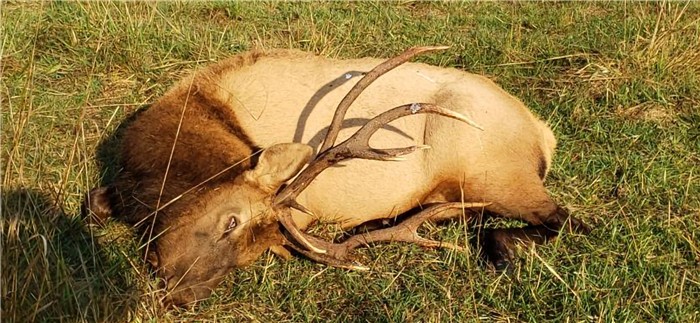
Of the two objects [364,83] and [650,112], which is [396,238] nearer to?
[364,83]

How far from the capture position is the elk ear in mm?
4617

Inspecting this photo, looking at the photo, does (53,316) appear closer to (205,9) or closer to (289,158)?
(289,158)

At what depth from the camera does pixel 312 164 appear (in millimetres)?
4648

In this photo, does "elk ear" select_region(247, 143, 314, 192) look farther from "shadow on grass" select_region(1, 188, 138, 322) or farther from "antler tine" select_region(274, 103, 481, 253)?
"shadow on grass" select_region(1, 188, 138, 322)

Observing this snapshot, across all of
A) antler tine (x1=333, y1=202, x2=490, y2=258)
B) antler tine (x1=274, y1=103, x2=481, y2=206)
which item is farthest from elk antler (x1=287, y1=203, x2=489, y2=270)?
antler tine (x1=274, y1=103, x2=481, y2=206)

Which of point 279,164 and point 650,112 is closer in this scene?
point 279,164

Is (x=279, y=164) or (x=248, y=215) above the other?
(x=279, y=164)

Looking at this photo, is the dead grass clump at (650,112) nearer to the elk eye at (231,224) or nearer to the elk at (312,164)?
the elk at (312,164)

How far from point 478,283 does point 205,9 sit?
13.6ft

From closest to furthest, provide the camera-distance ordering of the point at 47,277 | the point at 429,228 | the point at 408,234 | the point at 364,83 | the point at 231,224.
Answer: the point at 47,277 → the point at 231,224 → the point at 364,83 → the point at 408,234 → the point at 429,228

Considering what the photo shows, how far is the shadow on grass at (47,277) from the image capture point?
3.77 m

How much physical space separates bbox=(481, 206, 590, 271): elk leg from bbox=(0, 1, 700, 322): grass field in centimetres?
8

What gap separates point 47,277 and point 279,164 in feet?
4.39

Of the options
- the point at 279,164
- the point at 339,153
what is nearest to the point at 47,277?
the point at 279,164
